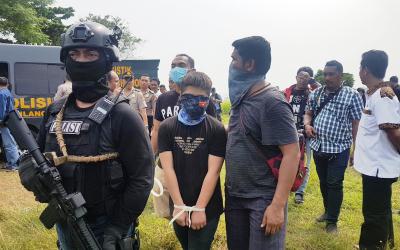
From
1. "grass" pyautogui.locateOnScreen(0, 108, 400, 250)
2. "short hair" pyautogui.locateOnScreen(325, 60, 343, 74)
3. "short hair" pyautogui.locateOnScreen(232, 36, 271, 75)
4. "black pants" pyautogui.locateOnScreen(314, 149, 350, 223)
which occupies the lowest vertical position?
"grass" pyautogui.locateOnScreen(0, 108, 400, 250)

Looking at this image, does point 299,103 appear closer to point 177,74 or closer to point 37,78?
point 177,74

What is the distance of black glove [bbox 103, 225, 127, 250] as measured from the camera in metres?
1.79

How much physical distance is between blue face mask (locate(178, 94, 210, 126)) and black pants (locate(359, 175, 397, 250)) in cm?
166

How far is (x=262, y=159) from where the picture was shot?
219cm

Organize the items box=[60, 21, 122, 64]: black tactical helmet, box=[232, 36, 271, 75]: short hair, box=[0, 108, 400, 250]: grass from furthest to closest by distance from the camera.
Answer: box=[0, 108, 400, 250]: grass, box=[232, 36, 271, 75]: short hair, box=[60, 21, 122, 64]: black tactical helmet

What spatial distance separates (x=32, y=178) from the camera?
1716 millimetres

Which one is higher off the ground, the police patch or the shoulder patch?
the shoulder patch

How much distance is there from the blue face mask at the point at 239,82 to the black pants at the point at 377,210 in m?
1.60

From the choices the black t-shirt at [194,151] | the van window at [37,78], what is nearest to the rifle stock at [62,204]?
the black t-shirt at [194,151]

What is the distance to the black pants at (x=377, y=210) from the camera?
10.3 feet

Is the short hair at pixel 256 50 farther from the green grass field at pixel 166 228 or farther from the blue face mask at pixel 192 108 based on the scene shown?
the green grass field at pixel 166 228

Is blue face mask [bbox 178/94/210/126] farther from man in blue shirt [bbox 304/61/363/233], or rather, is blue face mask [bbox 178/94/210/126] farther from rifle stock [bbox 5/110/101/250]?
man in blue shirt [bbox 304/61/363/233]

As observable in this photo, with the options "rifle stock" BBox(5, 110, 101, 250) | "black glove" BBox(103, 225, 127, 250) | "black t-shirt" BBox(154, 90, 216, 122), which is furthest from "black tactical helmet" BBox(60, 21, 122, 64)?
"black t-shirt" BBox(154, 90, 216, 122)

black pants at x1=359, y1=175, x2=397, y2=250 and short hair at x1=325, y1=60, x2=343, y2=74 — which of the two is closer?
black pants at x1=359, y1=175, x2=397, y2=250
